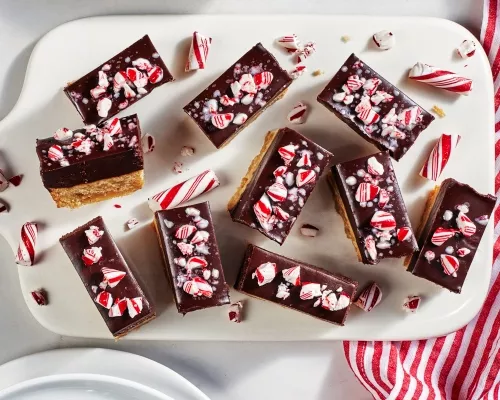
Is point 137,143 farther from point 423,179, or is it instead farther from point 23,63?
point 423,179

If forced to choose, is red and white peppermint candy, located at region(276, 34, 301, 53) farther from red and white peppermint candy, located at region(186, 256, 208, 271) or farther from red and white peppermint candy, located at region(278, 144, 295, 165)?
red and white peppermint candy, located at region(186, 256, 208, 271)

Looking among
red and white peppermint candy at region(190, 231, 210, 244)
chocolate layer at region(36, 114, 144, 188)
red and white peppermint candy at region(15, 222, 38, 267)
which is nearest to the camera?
chocolate layer at region(36, 114, 144, 188)

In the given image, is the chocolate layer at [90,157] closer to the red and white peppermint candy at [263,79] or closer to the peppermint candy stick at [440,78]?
the red and white peppermint candy at [263,79]

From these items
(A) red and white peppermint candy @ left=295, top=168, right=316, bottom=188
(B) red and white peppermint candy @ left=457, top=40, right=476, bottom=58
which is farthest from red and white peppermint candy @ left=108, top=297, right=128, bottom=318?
(B) red and white peppermint candy @ left=457, top=40, right=476, bottom=58

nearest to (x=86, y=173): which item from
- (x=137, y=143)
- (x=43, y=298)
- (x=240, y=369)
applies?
(x=137, y=143)

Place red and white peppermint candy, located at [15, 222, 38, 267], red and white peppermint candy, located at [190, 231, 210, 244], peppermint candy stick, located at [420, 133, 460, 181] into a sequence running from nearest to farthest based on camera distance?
red and white peppermint candy, located at [190, 231, 210, 244] < red and white peppermint candy, located at [15, 222, 38, 267] < peppermint candy stick, located at [420, 133, 460, 181]

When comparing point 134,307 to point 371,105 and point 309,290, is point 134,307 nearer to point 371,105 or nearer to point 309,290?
point 309,290
